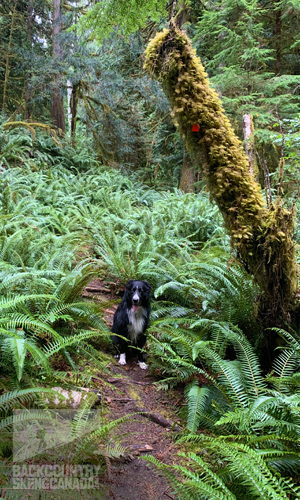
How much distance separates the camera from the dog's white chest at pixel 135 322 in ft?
12.1

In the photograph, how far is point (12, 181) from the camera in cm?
735

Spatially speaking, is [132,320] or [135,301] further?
[132,320]

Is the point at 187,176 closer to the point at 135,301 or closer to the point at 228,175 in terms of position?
the point at 135,301

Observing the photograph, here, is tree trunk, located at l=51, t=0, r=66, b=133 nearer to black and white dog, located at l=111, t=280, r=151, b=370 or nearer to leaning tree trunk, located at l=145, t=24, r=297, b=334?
leaning tree trunk, located at l=145, t=24, r=297, b=334

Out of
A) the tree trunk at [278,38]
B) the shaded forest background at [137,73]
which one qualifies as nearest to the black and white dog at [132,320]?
the shaded forest background at [137,73]

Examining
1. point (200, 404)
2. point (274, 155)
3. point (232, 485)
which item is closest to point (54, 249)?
point (200, 404)

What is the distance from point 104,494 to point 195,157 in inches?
104

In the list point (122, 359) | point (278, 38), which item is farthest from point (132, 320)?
point (278, 38)

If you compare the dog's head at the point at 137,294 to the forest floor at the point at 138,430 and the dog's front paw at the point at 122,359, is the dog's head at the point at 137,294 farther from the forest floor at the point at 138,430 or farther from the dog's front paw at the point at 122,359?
the forest floor at the point at 138,430

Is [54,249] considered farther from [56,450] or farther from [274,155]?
[274,155]

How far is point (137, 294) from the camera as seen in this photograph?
3600 millimetres

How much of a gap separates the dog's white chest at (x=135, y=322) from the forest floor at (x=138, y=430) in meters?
0.37

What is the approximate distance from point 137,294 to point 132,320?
0.33m

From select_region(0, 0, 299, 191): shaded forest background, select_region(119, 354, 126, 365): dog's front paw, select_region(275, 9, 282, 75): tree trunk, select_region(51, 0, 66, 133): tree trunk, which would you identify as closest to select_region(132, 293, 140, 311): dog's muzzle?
select_region(119, 354, 126, 365): dog's front paw
